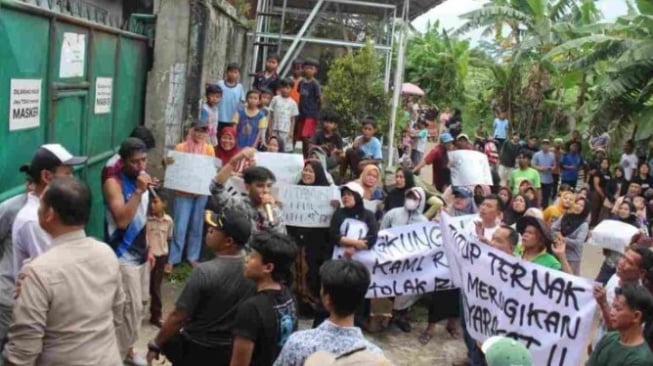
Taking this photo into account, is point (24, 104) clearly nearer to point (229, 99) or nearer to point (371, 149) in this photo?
point (229, 99)

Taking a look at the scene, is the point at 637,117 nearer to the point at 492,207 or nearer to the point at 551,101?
the point at 551,101

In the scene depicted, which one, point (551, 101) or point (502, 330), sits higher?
point (551, 101)

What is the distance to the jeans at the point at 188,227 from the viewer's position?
7.75 m

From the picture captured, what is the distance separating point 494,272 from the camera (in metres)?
6.05

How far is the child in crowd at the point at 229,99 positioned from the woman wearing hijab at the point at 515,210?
10.8 feet

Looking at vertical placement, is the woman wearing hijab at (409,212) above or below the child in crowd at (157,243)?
above

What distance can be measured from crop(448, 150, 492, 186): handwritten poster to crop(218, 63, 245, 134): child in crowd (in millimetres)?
2597

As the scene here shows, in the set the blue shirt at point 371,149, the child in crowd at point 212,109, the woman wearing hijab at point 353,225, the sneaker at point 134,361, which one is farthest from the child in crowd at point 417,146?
the sneaker at point 134,361

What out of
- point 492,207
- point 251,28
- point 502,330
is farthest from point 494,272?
point 251,28

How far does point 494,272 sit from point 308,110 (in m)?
5.56

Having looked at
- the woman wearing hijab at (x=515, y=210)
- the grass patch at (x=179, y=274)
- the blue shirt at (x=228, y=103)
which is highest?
the blue shirt at (x=228, y=103)

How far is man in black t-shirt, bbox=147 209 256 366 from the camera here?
3844 mm

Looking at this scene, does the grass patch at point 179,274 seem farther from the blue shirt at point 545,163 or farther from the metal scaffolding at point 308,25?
the blue shirt at point 545,163

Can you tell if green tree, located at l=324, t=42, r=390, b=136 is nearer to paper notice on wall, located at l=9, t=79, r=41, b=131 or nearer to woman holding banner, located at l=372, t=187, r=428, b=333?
woman holding banner, located at l=372, t=187, r=428, b=333
